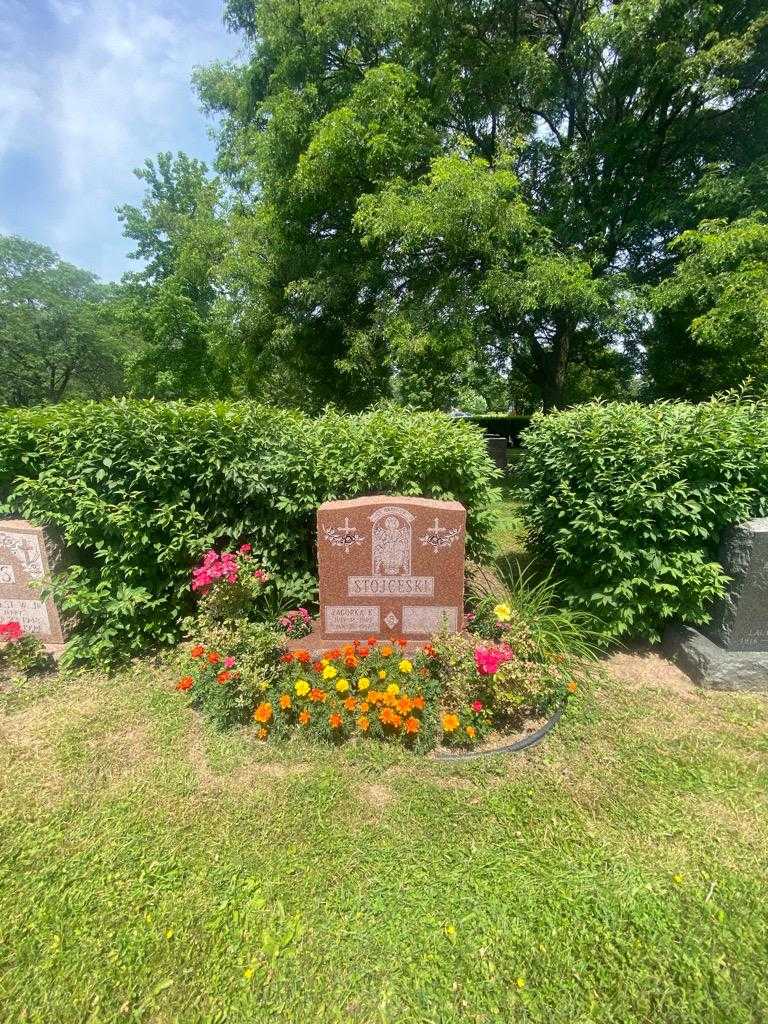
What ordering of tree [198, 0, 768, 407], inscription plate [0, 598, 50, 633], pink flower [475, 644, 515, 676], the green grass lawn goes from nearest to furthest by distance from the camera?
the green grass lawn, pink flower [475, 644, 515, 676], inscription plate [0, 598, 50, 633], tree [198, 0, 768, 407]

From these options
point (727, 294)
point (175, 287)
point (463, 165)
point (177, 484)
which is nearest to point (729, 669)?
point (177, 484)

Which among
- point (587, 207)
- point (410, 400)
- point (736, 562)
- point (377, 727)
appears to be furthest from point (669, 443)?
point (587, 207)

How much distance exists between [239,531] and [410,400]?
5738 mm

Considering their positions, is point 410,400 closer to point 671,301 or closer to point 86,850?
point 671,301

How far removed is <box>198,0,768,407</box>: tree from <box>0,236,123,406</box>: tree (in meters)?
17.8

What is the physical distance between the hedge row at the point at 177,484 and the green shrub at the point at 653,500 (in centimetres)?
77

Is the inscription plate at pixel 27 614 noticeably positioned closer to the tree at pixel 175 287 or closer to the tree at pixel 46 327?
the tree at pixel 175 287

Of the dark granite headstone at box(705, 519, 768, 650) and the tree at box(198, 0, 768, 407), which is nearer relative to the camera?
the dark granite headstone at box(705, 519, 768, 650)

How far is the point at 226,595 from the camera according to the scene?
3.38 meters

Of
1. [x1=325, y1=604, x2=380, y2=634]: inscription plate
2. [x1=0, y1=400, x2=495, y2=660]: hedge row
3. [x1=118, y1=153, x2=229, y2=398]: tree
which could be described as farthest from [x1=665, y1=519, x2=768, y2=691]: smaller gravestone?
[x1=118, y1=153, x2=229, y2=398]: tree

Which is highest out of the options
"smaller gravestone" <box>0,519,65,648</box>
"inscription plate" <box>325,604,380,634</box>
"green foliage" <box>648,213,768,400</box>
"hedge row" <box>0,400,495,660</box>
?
"green foliage" <box>648,213,768,400</box>

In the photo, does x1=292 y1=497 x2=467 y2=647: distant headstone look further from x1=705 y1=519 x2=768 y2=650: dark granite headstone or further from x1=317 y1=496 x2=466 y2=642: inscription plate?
x1=705 y1=519 x2=768 y2=650: dark granite headstone

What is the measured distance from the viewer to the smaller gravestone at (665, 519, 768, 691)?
3220 millimetres

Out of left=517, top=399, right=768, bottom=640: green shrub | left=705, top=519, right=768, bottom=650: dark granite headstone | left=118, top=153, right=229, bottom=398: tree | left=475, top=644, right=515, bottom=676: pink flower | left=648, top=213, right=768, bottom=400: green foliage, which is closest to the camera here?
left=475, top=644, right=515, bottom=676: pink flower
